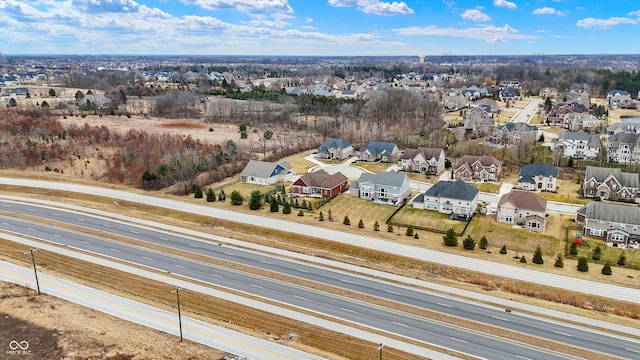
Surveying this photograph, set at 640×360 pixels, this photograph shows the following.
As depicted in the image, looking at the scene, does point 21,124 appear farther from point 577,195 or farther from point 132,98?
point 577,195

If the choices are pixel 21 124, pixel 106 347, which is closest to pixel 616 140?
pixel 106 347

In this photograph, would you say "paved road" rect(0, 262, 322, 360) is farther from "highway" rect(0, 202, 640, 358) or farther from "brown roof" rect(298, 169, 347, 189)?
"brown roof" rect(298, 169, 347, 189)

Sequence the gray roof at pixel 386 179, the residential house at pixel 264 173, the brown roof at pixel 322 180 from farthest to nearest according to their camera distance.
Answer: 1. the residential house at pixel 264 173
2. the brown roof at pixel 322 180
3. the gray roof at pixel 386 179

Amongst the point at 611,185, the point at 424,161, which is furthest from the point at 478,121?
the point at 611,185

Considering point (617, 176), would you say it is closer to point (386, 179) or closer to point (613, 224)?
point (613, 224)

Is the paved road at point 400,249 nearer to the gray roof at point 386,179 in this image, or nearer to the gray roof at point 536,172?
the gray roof at point 386,179

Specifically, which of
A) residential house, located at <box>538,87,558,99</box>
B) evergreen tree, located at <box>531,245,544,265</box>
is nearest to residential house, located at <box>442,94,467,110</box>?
residential house, located at <box>538,87,558,99</box>

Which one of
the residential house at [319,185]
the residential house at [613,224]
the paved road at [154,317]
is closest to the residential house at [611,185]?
the residential house at [613,224]
